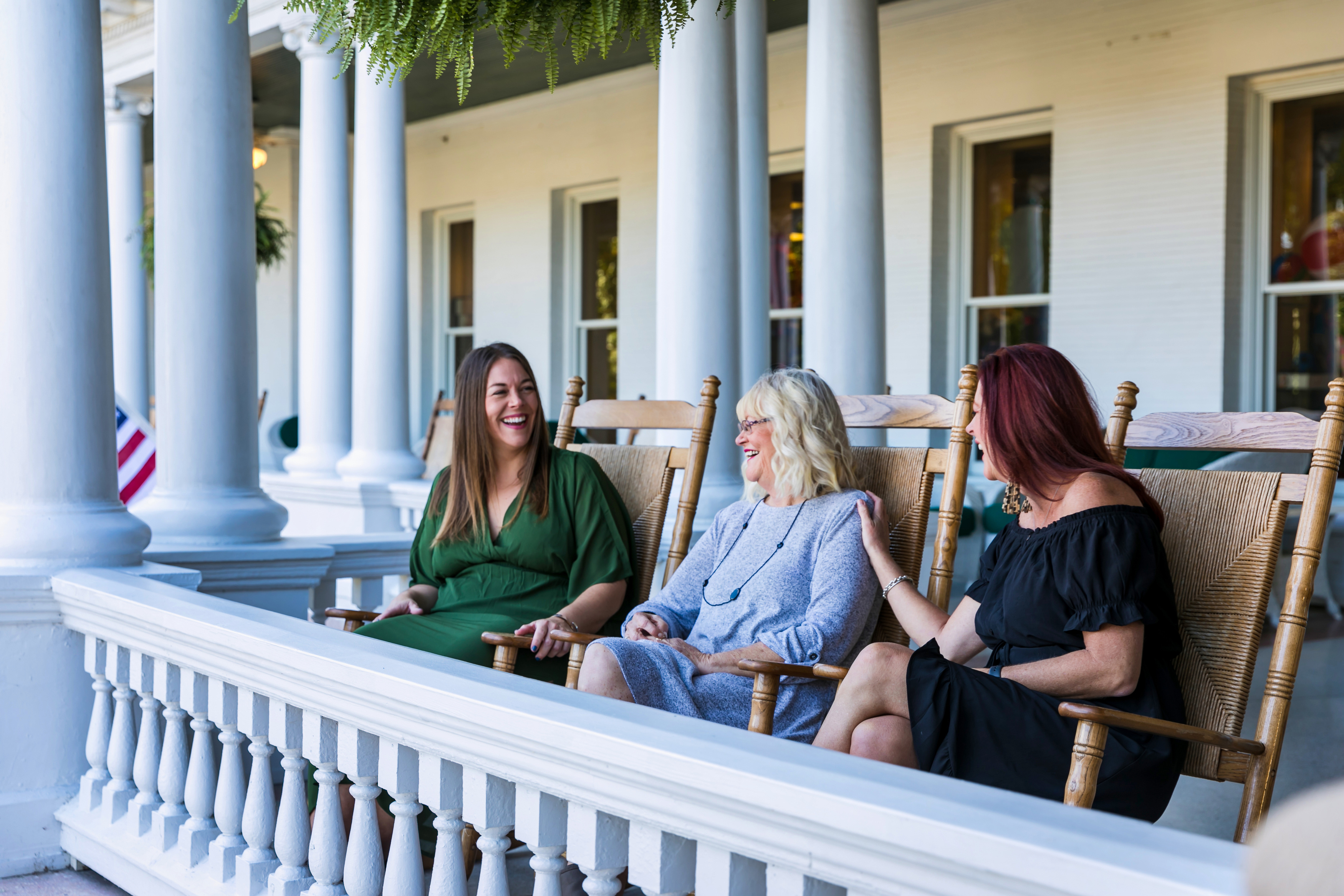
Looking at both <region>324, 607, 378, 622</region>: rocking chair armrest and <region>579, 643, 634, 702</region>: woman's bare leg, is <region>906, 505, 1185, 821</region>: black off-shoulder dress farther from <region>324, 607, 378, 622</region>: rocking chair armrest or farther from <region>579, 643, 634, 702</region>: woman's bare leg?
<region>324, 607, 378, 622</region>: rocking chair armrest

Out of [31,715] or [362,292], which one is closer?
[31,715]

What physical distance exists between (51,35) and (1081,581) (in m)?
2.44

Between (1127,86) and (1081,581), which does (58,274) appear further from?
(1127,86)

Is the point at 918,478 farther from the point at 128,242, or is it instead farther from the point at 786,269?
the point at 128,242

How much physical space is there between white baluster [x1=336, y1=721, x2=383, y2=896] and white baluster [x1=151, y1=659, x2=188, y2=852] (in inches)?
24.7

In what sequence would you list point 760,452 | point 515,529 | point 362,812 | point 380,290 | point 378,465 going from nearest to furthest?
point 362,812, point 760,452, point 515,529, point 378,465, point 380,290

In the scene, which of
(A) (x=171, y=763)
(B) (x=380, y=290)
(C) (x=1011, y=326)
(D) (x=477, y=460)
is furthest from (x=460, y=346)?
(A) (x=171, y=763)

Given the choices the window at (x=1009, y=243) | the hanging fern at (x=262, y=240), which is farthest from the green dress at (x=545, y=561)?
the hanging fern at (x=262, y=240)

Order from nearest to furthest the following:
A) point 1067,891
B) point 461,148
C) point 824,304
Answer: point 1067,891, point 824,304, point 461,148

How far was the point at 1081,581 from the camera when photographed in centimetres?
196

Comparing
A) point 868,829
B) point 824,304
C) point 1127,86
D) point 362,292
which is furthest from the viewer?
point 1127,86

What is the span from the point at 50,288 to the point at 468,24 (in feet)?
4.85

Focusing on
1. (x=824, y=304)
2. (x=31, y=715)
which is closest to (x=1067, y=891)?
(x=31, y=715)

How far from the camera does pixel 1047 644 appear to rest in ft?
6.70
